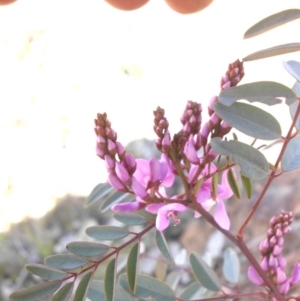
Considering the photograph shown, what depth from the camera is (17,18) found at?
3.18 ft

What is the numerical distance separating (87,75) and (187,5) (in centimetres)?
72

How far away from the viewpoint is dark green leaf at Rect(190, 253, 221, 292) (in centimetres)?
50

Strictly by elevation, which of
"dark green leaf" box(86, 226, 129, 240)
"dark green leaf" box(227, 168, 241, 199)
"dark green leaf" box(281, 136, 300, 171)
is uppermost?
"dark green leaf" box(281, 136, 300, 171)

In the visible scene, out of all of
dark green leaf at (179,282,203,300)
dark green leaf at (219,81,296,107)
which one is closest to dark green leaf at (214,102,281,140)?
dark green leaf at (219,81,296,107)

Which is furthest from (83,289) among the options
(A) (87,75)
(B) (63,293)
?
(A) (87,75)

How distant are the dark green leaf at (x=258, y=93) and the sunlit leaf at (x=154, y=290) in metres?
0.20

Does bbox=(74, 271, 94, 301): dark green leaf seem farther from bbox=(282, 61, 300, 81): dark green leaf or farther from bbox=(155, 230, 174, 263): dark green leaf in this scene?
bbox=(282, 61, 300, 81): dark green leaf

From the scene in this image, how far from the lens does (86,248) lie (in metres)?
0.39

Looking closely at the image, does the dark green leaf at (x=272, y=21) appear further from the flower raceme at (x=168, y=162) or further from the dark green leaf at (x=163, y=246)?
the dark green leaf at (x=163, y=246)

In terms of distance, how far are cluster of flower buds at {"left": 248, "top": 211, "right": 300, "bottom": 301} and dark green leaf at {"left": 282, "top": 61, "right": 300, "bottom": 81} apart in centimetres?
16

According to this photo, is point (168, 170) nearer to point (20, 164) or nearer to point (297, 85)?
point (297, 85)

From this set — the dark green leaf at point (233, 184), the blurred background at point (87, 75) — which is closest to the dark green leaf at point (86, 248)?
the dark green leaf at point (233, 184)

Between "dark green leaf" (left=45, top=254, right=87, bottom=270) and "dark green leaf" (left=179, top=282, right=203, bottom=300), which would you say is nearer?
"dark green leaf" (left=45, top=254, right=87, bottom=270)

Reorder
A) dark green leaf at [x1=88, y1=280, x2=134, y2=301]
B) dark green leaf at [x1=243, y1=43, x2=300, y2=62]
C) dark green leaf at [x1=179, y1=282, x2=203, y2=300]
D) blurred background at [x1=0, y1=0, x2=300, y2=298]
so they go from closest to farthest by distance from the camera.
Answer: dark green leaf at [x1=243, y1=43, x2=300, y2=62] < dark green leaf at [x1=88, y1=280, x2=134, y2=301] < dark green leaf at [x1=179, y1=282, x2=203, y2=300] < blurred background at [x1=0, y1=0, x2=300, y2=298]
